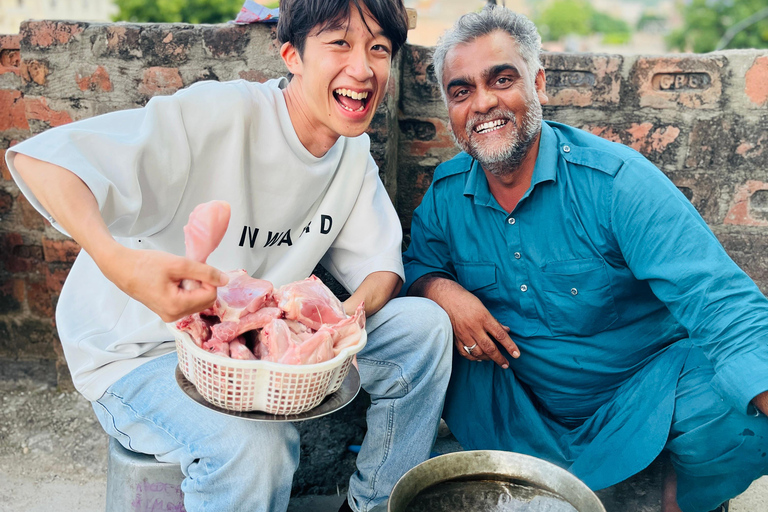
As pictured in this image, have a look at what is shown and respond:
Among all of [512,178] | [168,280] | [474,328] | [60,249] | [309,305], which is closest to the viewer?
[168,280]

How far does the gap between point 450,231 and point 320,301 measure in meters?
0.92

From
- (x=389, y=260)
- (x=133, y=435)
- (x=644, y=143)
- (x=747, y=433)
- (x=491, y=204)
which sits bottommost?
(x=133, y=435)

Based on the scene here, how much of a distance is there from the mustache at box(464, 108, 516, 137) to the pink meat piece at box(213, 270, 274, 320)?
102cm

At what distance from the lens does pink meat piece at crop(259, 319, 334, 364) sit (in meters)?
1.42

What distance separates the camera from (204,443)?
5.24ft

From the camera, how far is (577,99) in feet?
9.06

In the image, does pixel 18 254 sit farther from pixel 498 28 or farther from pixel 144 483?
pixel 498 28

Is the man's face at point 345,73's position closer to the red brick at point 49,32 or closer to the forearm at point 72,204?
the forearm at point 72,204

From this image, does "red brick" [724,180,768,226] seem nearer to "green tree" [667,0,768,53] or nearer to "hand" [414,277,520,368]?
"hand" [414,277,520,368]

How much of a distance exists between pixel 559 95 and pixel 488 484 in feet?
5.80

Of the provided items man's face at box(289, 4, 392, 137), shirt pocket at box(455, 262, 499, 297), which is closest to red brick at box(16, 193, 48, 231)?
man's face at box(289, 4, 392, 137)

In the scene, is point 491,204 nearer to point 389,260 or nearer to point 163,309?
point 389,260

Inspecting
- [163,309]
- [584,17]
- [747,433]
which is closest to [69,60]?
[163,309]

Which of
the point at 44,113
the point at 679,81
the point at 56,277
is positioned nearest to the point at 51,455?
the point at 56,277
